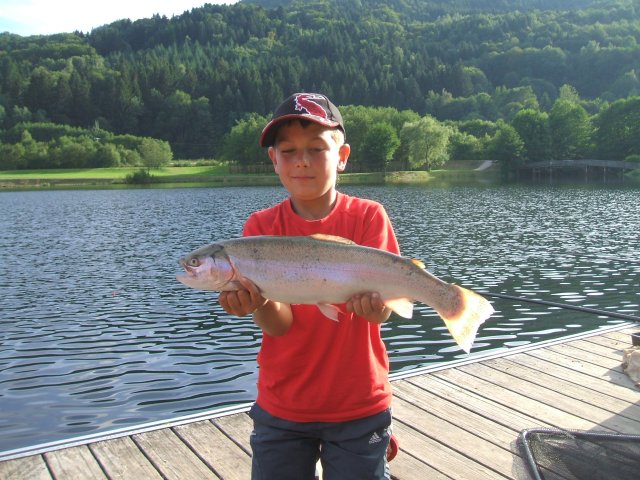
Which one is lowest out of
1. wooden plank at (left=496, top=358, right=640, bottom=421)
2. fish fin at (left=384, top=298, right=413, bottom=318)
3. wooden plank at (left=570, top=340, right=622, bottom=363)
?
wooden plank at (left=570, top=340, right=622, bottom=363)

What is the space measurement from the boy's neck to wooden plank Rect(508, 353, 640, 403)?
4181 millimetres

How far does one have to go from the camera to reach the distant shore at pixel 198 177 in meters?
92.3

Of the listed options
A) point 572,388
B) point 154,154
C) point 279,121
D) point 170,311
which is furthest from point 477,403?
point 154,154

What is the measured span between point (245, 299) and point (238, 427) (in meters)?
2.76

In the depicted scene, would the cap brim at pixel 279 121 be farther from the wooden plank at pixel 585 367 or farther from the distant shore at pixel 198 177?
the distant shore at pixel 198 177

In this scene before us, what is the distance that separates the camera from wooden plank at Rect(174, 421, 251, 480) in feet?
15.1

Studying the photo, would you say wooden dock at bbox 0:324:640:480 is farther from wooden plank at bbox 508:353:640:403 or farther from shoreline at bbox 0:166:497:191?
shoreline at bbox 0:166:497:191

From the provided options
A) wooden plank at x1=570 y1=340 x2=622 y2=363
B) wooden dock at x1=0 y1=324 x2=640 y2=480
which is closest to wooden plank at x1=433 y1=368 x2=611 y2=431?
wooden dock at x1=0 y1=324 x2=640 y2=480

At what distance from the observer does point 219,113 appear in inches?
6038

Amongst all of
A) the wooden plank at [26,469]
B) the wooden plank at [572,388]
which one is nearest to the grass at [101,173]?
the wooden plank at [572,388]

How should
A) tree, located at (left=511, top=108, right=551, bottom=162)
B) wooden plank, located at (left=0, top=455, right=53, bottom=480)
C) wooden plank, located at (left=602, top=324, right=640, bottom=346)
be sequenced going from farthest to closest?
tree, located at (left=511, top=108, right=551, bottom=162) < wooden plank, located at (left=602, top=324, right=640, bottom=346) < wooden plank, located at (left=0, top=455, right=53, bottom=480)

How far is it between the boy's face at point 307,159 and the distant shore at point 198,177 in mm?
80316

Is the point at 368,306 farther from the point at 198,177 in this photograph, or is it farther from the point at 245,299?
the point at 198,177

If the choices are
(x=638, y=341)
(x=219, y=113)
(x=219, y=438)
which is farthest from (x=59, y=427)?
(x=219, y=113)
